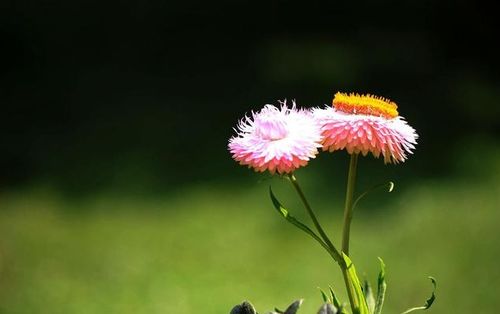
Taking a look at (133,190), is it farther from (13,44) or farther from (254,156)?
(254,156)

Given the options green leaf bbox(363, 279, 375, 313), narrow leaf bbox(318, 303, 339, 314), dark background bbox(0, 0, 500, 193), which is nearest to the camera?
narrow leaf bbox(318, 303, 339, 314)

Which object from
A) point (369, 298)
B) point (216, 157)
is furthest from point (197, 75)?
point (369, 298)

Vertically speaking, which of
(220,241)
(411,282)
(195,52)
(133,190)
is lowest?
(411,282)

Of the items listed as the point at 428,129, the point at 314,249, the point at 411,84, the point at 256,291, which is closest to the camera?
the point at 256,291

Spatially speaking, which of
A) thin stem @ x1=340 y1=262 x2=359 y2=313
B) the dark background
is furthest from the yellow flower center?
the dark background

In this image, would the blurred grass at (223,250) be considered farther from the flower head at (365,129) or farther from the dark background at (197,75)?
the flower head at (365,129)

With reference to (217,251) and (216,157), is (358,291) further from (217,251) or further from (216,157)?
(216,157)

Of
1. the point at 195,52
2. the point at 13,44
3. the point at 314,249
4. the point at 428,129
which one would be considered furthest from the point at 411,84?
the point at 13,44

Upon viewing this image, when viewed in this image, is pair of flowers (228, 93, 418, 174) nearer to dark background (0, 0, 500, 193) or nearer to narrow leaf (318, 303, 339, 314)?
narrow leaf (318, 303, 339, 314)
